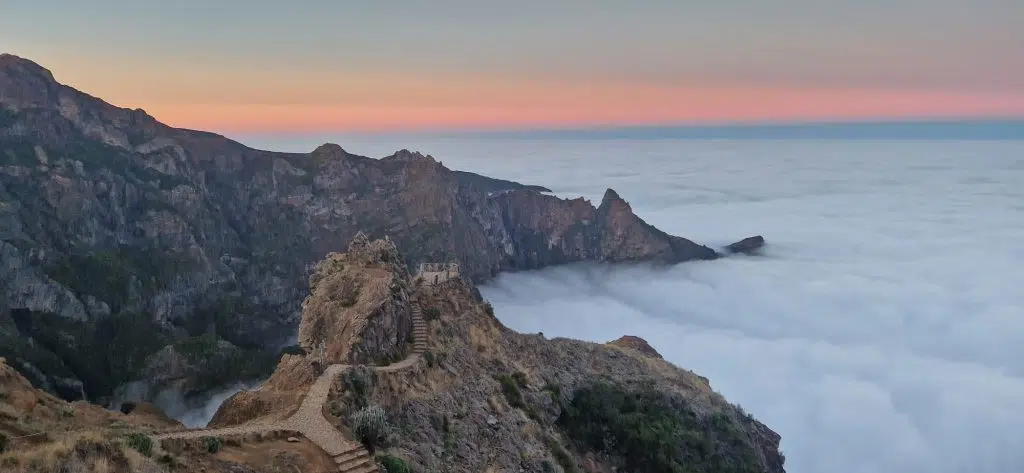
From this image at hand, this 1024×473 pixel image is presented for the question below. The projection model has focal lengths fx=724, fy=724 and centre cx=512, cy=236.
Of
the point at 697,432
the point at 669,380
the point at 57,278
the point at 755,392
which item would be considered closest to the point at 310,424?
the point at 697,432

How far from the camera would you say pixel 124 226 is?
440ft

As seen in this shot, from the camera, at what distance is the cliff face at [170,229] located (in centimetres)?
10675

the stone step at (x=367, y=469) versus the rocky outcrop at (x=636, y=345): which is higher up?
the stone step at (x=367, y=469)

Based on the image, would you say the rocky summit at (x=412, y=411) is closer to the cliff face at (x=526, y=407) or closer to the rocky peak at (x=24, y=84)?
the cliff face at (x=526, y=407)

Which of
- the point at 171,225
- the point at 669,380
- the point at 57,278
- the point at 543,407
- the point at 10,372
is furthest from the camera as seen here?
the point at 171,225

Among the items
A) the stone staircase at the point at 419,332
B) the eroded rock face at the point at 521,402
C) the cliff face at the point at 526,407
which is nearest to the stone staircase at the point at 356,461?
the cliff face at the point at 526,407

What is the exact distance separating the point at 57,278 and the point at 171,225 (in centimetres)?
3025

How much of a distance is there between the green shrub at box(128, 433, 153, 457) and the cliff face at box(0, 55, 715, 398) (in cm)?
8984

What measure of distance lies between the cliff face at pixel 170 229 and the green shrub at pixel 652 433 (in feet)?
261

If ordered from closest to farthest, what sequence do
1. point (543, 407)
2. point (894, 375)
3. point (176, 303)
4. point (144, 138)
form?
point (543, 407)
point (894, 375)
point (176, 303)
point (144, 138)

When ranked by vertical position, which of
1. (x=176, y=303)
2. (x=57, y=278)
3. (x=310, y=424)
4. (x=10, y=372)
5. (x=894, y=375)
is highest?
(x=10, y=372)

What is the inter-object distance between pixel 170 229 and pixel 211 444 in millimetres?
134980

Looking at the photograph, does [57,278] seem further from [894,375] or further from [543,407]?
[894,375]

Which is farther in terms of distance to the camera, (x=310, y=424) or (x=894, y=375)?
(x=894, y=375)
